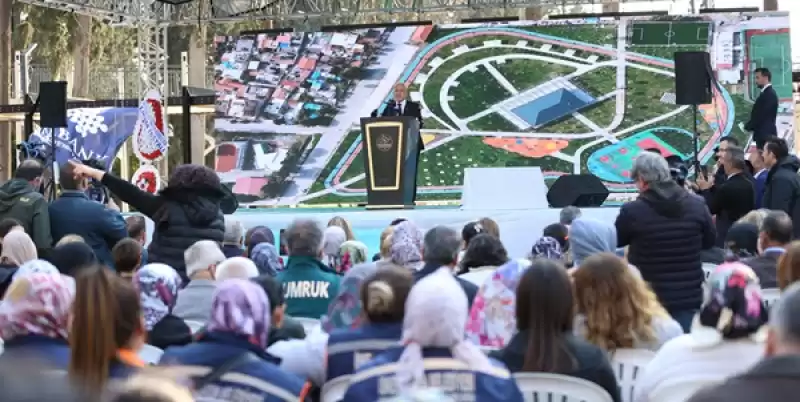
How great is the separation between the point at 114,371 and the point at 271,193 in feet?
48.3

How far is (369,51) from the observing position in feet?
58.9

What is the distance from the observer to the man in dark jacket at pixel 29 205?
23.9 feet

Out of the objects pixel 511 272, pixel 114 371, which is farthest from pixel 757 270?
pixel 114 371

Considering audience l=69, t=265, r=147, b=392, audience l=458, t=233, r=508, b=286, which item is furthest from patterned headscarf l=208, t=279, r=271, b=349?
audience l=458, t=233, r=508, b=286

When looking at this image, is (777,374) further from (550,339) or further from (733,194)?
(733,194)

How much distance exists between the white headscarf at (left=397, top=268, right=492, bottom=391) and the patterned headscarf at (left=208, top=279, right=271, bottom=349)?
1.50 ft

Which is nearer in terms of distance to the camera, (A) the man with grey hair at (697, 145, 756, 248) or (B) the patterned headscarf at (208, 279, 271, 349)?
(B) the patterned headscarf at (208, 279, 271, 349)

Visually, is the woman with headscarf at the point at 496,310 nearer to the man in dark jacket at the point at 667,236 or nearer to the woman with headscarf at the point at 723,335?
the woman with headscarf at the point at 723,335

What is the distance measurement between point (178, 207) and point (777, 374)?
5.05 meters

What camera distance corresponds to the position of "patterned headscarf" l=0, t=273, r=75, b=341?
345cm

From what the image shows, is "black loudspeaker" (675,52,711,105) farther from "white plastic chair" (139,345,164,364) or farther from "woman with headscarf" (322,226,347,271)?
"white plastic chair" (139,345,164,364)

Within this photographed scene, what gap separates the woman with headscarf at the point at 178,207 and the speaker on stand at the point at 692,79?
8.16 meters

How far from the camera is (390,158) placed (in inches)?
494

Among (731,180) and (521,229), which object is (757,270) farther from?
(521,229)
